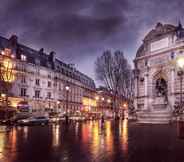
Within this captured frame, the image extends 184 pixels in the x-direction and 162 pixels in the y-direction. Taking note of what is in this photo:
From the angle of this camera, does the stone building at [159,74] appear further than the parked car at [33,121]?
Yes

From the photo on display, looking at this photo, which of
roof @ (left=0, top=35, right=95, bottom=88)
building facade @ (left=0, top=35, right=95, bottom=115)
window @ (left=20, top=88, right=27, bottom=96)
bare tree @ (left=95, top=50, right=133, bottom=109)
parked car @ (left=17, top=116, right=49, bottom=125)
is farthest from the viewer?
roof @ (left=0, top=35, right=95, bottom=88)

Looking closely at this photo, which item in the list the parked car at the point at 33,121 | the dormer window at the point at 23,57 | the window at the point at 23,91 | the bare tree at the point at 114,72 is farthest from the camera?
the dormer window at the point at 23,57

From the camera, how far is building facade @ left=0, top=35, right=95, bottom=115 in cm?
6644

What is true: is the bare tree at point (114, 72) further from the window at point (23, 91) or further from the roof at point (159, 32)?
the window at point (23, 91)

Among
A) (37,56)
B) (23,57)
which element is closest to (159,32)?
(23,57)

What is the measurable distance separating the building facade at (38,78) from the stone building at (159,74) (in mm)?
16421

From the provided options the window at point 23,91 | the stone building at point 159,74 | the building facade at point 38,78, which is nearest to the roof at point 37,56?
the building facade at point 38,78

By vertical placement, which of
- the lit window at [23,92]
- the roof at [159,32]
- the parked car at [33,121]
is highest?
the roof at [159,32]

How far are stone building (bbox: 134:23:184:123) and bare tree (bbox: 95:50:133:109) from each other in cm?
549

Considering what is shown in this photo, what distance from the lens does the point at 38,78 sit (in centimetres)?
7319

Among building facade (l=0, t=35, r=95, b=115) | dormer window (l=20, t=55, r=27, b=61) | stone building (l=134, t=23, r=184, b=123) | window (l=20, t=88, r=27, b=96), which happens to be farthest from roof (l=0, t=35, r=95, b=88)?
stone building (l=134, t=23, r=184, b=123)

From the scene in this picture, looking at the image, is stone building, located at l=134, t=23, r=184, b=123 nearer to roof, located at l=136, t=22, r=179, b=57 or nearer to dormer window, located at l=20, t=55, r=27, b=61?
roof, located at l=136, t=22, r=179, b=57

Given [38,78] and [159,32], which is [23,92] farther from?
[159,32]

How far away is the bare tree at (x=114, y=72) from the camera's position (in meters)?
59.7
